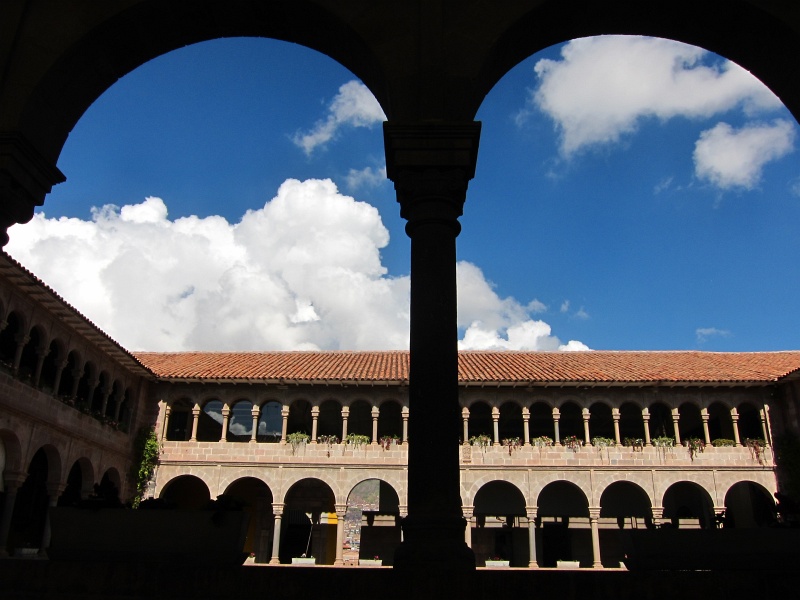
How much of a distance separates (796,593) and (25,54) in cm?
667

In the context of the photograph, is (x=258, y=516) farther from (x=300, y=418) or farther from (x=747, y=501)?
(x=747, y=501)

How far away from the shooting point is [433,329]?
498 cm

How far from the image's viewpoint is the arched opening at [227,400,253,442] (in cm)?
2756

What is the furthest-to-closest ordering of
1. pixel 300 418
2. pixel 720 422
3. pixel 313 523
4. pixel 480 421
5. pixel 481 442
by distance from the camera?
pixel 313 523 → pixel 480 421 → pixel 300 418 → pixel 720 422 → pixel 481 442

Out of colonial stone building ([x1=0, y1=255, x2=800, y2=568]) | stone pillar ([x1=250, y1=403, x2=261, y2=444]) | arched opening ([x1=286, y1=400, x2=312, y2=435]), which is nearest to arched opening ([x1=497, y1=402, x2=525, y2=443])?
colonial stone building ([x1=0, y1=255, x2=800, y2=568])

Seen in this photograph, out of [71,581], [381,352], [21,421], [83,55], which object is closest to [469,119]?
[83,55]

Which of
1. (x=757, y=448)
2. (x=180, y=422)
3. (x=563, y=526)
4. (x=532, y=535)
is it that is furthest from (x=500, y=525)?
(x=180, y=422)

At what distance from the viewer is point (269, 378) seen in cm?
2492

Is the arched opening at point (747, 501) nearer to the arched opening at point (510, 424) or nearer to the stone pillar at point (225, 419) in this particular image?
the arched opening at point (510, 424)

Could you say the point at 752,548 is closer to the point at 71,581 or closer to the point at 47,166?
the point at 71,581

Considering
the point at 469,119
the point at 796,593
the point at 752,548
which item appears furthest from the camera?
the point at 469,119

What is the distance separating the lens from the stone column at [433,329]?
4398mm

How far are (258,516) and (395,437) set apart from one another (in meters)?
7.25

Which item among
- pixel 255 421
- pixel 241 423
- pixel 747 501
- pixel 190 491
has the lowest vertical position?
pixel 747 501
